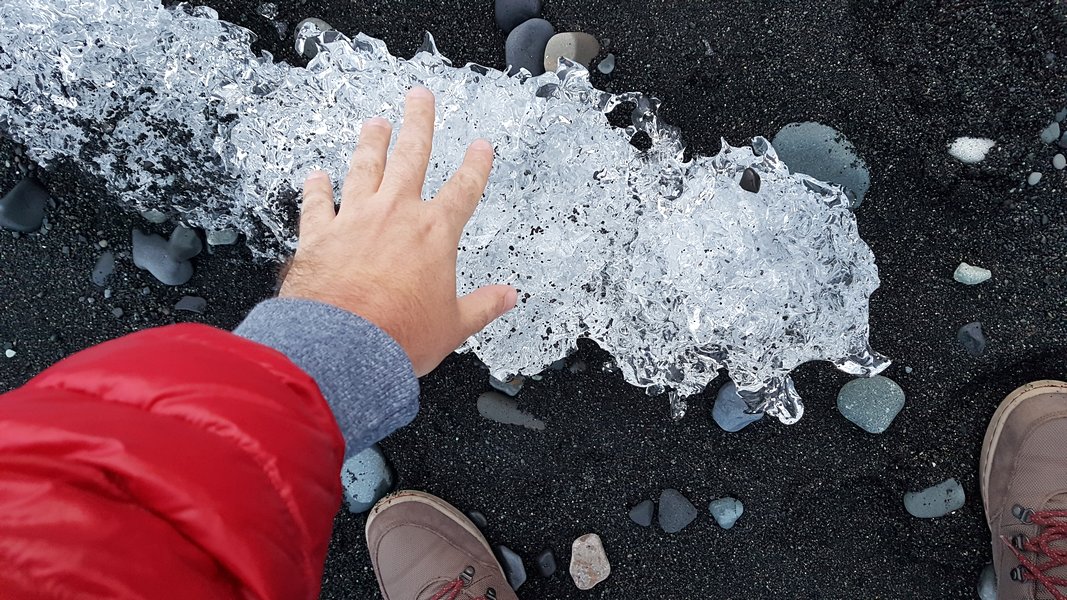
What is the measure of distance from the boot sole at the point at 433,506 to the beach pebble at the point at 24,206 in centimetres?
129

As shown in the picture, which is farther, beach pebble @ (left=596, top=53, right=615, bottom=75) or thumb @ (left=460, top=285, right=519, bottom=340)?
beach pebble @ (left=596, top=53, right=615, bottom=75)

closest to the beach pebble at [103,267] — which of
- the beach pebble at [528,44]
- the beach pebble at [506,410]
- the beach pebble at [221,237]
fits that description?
the beach pebble at [221,237]

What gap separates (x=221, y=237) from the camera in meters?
1.75

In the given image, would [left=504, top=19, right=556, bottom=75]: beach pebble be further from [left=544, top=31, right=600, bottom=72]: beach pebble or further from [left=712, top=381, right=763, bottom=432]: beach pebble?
[left=712, top=381, right=763, bottom=432]: beach pebble

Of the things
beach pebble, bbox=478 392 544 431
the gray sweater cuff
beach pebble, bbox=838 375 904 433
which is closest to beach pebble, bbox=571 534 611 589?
beach pebble, bbox=478 392 544 431

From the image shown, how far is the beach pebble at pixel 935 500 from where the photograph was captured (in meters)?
1.76

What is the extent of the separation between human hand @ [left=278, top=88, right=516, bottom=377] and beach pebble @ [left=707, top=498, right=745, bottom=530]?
38.2 inches

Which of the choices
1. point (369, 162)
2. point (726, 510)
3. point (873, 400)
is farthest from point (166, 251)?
point (873, 400)

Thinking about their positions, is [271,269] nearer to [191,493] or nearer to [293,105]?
[293,105]

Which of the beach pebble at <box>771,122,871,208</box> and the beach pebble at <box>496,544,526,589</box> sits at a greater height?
the beach pebble at <box>771,122,871,208</box>

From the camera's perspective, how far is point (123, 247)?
177cm

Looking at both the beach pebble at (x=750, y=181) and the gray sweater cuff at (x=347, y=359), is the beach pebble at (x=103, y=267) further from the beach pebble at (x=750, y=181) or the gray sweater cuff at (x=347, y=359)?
the beach pebble at (x=750, y=181)

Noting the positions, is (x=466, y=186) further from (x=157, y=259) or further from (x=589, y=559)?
(x=589, y=559)

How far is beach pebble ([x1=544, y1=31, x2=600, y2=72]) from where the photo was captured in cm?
169
